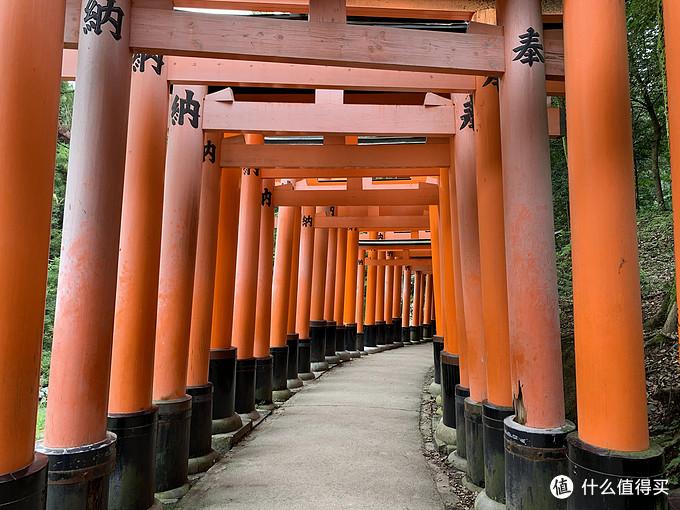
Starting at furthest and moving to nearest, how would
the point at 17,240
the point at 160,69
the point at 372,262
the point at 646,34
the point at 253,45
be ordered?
the point at 372,262
the point at 646,34
the point at 160,69
the point at 253,45
the point at 17,240

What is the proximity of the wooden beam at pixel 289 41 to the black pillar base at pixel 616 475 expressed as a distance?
8.78ft

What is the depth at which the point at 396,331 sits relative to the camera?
24.9 meters

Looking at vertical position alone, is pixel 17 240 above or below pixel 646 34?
below

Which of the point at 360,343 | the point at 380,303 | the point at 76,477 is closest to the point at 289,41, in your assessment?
the point at 76,477

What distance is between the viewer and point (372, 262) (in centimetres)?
2183

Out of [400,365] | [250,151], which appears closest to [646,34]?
[400,365]

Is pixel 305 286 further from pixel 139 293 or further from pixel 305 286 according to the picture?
pixel 139 293

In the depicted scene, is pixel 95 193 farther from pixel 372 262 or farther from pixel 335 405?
pixel 372 262

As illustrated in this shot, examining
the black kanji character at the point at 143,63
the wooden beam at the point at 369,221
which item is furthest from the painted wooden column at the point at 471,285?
the wooden beam at the point at 369,221

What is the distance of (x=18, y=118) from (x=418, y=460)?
513cm

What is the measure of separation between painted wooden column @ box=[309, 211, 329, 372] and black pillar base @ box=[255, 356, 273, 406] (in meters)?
4.71

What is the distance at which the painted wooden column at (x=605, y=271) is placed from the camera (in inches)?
115

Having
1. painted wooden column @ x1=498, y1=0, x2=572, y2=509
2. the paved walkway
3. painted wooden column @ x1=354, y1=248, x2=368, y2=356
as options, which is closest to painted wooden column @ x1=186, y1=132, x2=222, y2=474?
the paved walkway

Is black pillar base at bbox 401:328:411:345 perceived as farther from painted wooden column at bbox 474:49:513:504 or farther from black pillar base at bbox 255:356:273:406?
A: painted wooden column at bbox 474:49:513:504
